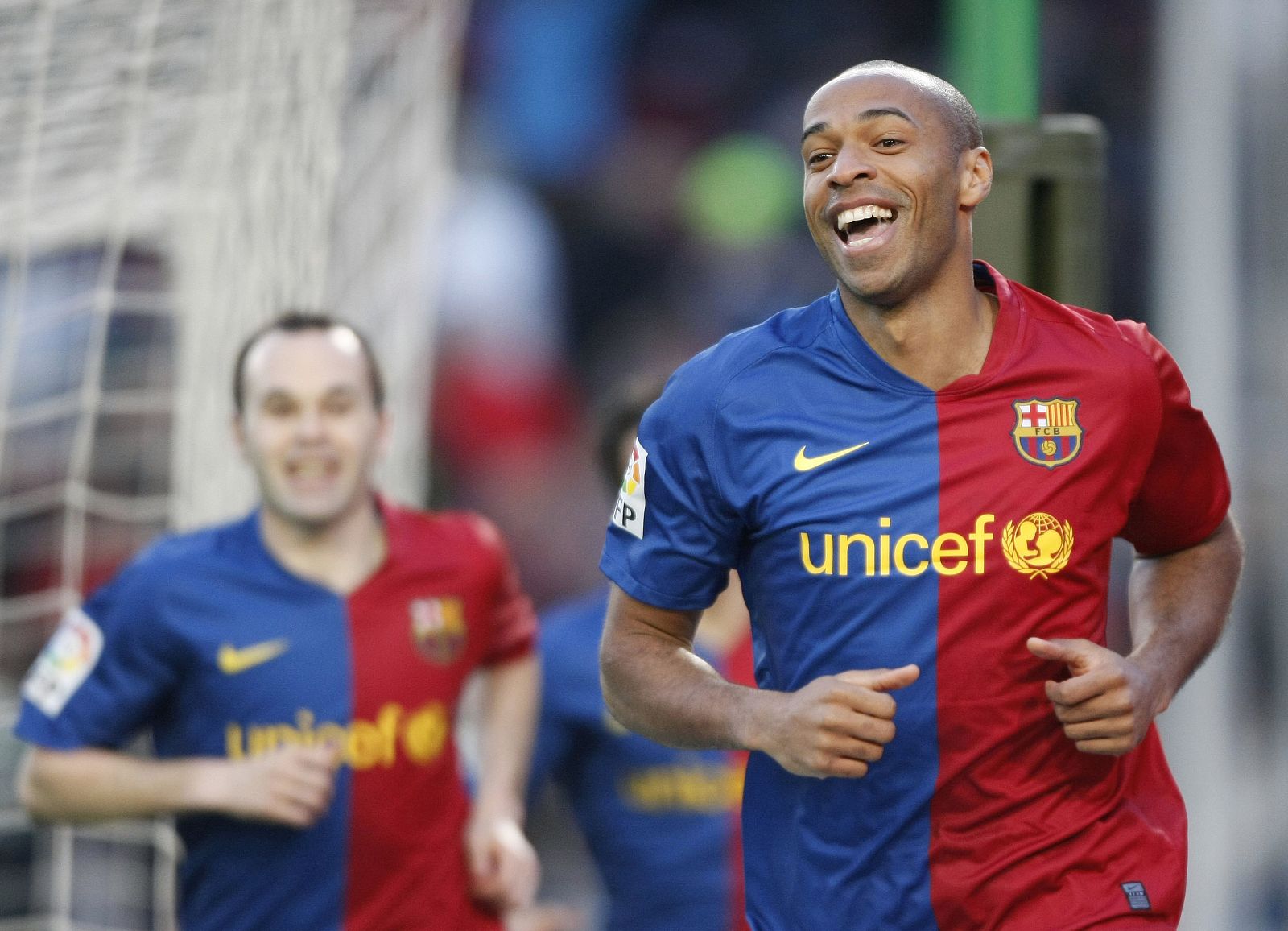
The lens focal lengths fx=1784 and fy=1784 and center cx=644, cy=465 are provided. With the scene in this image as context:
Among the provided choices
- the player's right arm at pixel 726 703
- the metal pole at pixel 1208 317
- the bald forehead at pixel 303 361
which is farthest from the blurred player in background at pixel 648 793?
the metal pole at pixel 1208 317

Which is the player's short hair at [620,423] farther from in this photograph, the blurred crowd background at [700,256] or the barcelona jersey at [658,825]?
the blurred crowd background at [700,256]

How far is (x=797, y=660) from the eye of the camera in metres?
2.54

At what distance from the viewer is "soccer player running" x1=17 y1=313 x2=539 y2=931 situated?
367 cm

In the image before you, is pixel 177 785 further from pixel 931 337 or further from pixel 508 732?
pixel 931 337

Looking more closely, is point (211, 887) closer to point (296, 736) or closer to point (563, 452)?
point (296, 736)

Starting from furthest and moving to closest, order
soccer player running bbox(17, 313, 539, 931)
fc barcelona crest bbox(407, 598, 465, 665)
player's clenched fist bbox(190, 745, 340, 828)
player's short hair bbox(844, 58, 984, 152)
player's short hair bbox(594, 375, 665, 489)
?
player's short hair bbox(594, 375, 665, 489)
fc barcelona crest bbox(407, 598, 465, 665)
soccer player running bbox(17, 313, 539, 931)
player's clenched fist bbox(190, 745, 340, 828)
player's short hair bbox(844, 58, 984, 152)

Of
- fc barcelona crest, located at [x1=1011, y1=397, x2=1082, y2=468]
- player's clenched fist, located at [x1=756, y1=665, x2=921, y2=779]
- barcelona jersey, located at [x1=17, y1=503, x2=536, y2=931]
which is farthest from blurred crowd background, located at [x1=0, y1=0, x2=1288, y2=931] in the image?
player's clenched fist, located at [x1=756, y1=665, x2=921, y2=779]

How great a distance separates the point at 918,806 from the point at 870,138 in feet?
3.06

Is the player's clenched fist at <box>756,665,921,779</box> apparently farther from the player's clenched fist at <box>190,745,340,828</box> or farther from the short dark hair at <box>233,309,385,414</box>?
the short dark hair at <box>233,309,385,414</box>

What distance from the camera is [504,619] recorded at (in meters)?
4.21

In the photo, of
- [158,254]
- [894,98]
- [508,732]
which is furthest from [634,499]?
[158,254]

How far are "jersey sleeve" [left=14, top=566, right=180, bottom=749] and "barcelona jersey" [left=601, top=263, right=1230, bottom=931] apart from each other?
1.45 meters

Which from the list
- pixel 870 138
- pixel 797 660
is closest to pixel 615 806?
pixel 797 660

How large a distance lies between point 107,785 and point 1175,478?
222cm
